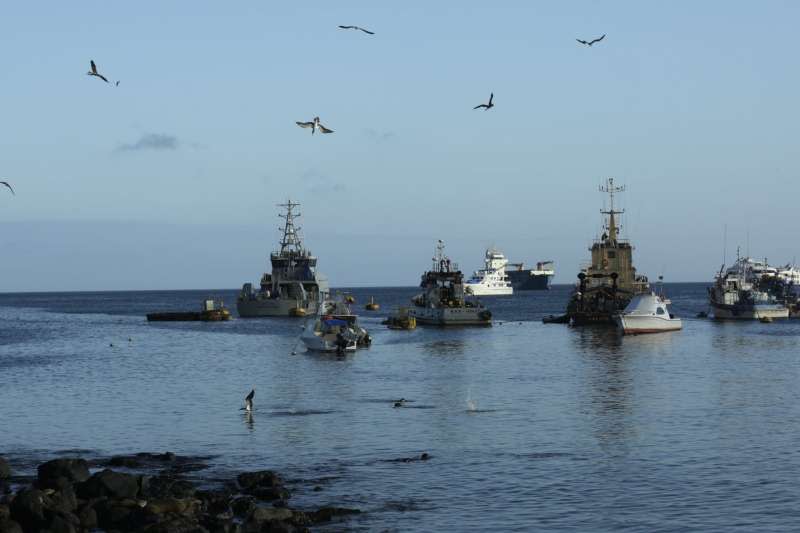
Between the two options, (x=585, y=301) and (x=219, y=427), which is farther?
(x=585, y=301)

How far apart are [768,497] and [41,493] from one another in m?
21.3

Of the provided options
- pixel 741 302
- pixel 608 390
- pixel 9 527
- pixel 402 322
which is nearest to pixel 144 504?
pixel 9 527

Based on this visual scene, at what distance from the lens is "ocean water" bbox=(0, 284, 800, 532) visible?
112 feet

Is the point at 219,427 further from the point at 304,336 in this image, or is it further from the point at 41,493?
the point at 304,336

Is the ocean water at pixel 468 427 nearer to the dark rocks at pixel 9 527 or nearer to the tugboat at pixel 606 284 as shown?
the dark rocks at pixel 9 527

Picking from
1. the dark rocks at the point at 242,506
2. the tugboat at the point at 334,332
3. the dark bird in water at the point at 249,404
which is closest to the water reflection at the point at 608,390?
the dark rocks at the point at 242,506

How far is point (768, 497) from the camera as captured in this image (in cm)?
3475

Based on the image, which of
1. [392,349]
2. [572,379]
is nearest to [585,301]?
[392,349]

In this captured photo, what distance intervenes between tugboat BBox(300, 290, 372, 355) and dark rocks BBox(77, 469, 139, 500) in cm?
5907

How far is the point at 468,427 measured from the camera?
49.4 meters

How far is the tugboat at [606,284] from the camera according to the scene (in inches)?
5822

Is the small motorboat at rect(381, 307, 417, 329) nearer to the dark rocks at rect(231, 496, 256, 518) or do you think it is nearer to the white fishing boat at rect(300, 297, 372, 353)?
the white fishing boat at rect(300, 297, 372, 353)

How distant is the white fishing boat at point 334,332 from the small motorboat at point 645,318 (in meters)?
32.3

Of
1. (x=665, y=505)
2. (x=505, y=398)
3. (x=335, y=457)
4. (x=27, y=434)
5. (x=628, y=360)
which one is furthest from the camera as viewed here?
(x=628, y=360)
